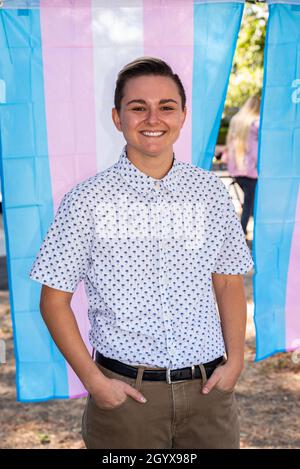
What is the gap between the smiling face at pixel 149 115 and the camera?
2.11 m

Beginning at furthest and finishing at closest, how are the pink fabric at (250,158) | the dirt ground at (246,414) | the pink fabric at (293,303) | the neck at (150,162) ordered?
1. the pink fabric at (250,158)
2. the dirt ground at (246,414)
3. the pink fabric at (293,303)
4. the neck at (150,162)

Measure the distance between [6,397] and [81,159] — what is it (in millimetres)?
1984

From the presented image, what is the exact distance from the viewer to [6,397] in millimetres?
4176

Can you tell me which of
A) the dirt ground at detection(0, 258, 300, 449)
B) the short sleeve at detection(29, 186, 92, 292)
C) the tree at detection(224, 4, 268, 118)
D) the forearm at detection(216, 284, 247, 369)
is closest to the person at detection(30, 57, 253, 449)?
the short sleeve at detection(29, 186, 92, 292)

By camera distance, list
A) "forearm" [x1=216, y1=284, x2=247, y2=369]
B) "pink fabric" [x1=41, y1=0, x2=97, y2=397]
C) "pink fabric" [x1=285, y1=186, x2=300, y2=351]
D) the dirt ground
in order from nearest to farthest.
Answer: "forearm" [x1=216, y1=284, x2=247, y2=369]
"pink fabric" [x1=41, y1=0, x2=97, y2=397]
"pink fabric" [x1=285, y1=186, x2=300, y2=351]
the dirt ground

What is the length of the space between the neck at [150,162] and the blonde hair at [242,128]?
5250mm

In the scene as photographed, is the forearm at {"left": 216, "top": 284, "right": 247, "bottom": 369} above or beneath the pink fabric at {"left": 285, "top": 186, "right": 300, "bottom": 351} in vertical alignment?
above

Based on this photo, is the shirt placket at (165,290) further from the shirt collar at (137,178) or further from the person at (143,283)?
the shirt collar at (137,178)

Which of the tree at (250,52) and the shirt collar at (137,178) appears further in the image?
the tree at (250,52)

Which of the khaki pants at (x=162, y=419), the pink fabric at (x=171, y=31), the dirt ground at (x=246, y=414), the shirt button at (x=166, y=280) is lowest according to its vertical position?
the dirt ground at (x=246, y=414)

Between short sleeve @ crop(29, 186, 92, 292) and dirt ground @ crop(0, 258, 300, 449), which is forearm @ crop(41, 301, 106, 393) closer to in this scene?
short sleeve @ crop(29, 186, 92, 292)

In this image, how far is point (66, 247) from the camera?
206 centimetres

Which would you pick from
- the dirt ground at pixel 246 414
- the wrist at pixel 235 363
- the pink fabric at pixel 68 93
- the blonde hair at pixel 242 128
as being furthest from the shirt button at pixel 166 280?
the blonde hair at pixel 242 128

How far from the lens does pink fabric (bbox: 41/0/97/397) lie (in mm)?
2742
